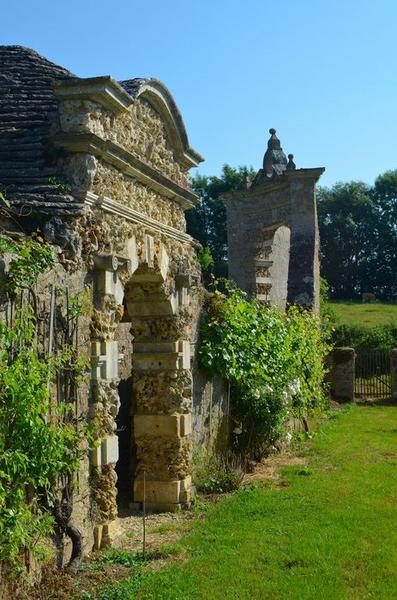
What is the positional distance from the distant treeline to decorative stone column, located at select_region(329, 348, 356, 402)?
2218cm

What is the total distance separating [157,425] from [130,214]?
268 centimetres

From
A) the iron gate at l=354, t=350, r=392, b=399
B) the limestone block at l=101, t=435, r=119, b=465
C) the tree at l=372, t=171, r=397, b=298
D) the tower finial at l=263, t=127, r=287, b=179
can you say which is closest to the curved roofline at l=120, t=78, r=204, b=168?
the limestone block at l=101, t=435, r=119, b=465

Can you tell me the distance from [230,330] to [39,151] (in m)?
4.15

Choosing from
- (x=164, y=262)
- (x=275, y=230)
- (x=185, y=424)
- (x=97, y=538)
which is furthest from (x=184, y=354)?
(x=275, y=230)

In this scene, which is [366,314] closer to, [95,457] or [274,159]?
[274,159]

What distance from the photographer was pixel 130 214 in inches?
275

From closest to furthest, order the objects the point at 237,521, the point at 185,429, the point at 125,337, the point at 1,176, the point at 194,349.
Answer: the point at 1,176
the point at 237,521
the point at 185,429
the point at 194,349
the point at 125,337

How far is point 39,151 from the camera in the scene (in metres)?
6.40

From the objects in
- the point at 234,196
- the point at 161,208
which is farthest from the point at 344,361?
the point at 161,208

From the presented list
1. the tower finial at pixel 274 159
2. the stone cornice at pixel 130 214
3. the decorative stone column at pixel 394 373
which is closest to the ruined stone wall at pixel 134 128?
the stone cornice at pixel 130 214

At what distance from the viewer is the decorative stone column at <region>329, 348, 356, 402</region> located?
17.9 meters

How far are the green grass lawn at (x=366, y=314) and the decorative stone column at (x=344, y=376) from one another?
7.76 meters

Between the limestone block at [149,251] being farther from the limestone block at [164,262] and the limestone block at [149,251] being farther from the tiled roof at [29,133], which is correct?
the tiled roof at [29,133]

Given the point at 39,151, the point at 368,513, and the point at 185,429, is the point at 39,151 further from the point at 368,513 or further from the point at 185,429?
the point at 368,513
